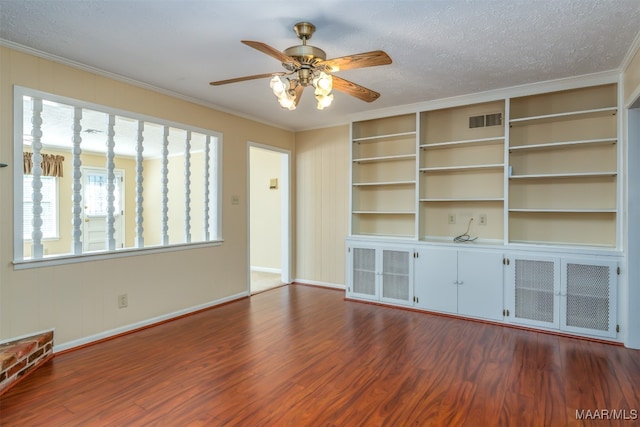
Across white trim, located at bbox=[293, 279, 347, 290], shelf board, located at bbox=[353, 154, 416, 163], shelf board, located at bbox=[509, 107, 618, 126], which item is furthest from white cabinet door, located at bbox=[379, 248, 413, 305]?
shelf board, located at bbox=[509, 107, 618, 126]

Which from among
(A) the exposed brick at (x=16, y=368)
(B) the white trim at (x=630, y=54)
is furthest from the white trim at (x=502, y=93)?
(A) the exposed brick at (x=16, y=368)

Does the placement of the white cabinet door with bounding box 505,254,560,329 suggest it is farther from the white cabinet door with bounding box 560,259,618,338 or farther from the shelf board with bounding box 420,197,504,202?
the shelf board with bounding box 420,197,504,202

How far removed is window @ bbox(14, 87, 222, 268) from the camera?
9.60 ft

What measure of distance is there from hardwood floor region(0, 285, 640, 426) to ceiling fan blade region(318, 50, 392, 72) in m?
2.17

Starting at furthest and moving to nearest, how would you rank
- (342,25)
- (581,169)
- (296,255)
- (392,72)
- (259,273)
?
(259,273)
(296,255)
(581,169)
(392,72)
(342,25)

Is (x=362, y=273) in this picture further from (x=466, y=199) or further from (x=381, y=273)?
(x=466, y=199)

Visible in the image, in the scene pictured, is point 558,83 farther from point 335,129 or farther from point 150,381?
point 150,381

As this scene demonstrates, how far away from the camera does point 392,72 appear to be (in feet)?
10.7

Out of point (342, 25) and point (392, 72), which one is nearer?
point (342, 25)

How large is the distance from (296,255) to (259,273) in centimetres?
117

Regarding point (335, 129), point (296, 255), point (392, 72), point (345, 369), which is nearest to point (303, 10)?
point (392, 72)

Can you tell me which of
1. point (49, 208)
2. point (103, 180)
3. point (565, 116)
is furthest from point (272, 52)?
point (103, 180)

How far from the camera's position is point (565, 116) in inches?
142

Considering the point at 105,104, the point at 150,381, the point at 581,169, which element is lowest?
the point at 150,381
